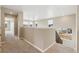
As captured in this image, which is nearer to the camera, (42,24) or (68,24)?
(68,24)

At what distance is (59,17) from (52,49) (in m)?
0.71

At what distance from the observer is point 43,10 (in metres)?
2.51

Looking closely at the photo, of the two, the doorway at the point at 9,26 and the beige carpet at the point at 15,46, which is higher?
the doorway at the point at 9,26

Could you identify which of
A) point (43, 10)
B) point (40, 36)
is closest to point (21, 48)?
point (40, 36)

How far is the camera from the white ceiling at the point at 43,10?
2.46 meters

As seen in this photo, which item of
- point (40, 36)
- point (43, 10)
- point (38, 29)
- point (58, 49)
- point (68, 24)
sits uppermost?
point (43, 10)

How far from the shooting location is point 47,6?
A: 8.18ft

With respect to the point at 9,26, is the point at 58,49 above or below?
below

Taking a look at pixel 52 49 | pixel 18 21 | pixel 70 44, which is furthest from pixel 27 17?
pixel 70 44

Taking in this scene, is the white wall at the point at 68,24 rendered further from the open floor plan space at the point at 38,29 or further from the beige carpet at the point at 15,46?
the beige carpet at the point at 15,46

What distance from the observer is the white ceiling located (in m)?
2.46

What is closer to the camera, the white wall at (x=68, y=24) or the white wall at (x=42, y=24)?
the white wall at (x=68, y=24)

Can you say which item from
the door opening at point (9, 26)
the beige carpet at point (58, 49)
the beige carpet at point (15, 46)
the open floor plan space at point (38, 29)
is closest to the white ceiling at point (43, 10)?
the open floor plan space at point (38, 29)

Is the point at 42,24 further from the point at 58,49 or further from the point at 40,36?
the point at 58,49
